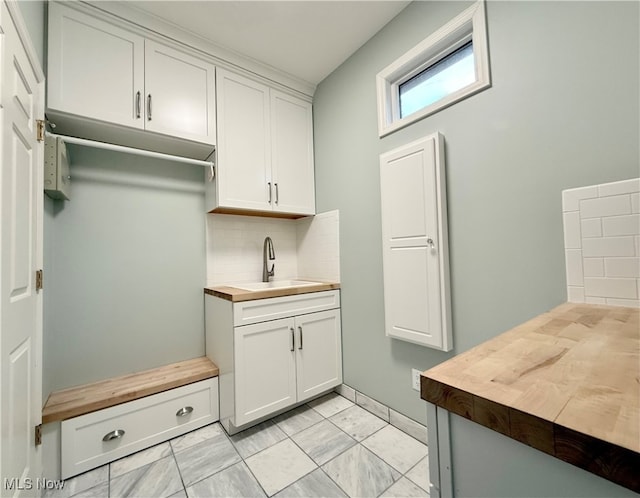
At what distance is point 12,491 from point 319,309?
1.62m

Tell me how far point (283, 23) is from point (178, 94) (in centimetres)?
84

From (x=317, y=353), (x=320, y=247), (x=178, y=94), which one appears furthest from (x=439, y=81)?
(x=317, y=353)

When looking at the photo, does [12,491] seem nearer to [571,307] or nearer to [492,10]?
[571,307]

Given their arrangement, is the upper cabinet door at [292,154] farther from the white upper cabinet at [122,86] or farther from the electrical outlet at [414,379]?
the electrical outlet at [414,379]

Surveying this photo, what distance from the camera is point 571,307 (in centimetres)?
103

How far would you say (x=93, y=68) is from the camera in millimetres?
1598

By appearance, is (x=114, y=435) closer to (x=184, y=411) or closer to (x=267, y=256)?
(x=184, y=411)

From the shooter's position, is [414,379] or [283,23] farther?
[283,23]

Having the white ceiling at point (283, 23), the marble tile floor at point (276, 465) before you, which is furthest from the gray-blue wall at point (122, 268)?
the white ceiling at point (283, 23)

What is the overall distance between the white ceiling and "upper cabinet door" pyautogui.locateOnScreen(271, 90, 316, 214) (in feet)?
1.15

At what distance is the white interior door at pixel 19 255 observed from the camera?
95cm

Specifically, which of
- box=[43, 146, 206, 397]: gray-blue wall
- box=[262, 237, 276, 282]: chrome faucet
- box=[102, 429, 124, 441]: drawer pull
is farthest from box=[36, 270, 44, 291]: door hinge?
box=[262, 237, 276, 282]: chrome faucet

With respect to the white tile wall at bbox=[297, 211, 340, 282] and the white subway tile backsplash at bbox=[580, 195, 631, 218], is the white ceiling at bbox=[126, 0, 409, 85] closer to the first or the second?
the white tile wall at bbox=[297, 211, 340, 282]

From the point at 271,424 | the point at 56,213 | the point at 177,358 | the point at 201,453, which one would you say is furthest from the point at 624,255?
the point at 56,213
